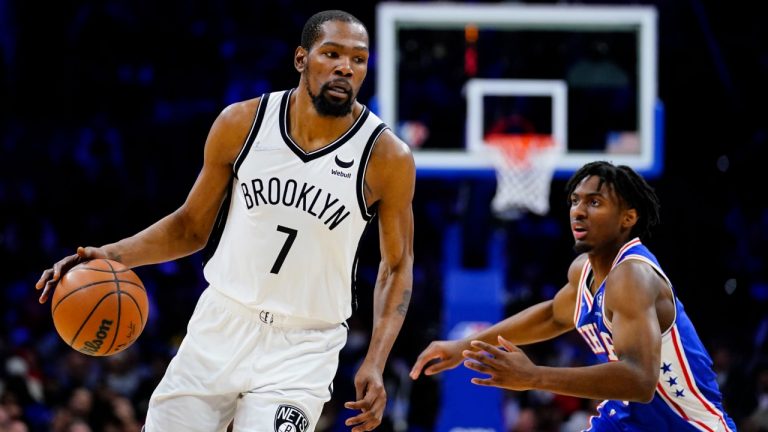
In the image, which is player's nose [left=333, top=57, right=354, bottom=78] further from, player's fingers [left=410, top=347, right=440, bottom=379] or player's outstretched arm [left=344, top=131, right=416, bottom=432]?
player's fingers [left=410, top=347, right=440, bottom=379]

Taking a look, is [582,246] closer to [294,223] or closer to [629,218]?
[629,218]

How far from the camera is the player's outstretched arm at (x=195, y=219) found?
4051 mm

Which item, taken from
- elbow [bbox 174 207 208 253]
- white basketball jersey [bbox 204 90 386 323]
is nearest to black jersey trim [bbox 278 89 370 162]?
white basketball jersey [bbox 204 90 386 323]

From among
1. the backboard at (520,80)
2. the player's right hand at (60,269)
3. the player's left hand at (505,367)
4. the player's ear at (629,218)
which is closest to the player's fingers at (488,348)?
the player's left hand at (505,367)

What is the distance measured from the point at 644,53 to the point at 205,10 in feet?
22.9

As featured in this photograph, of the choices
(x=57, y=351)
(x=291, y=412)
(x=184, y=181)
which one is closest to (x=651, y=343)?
(x=291, y=412)

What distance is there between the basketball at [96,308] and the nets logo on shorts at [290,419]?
0.69 m

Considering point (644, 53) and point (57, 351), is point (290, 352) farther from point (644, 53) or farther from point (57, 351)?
point (57, 351)

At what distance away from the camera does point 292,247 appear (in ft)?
13.0

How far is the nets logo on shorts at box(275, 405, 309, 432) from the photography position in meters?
3.74

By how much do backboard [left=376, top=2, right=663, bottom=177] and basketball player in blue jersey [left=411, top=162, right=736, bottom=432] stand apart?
4337mm

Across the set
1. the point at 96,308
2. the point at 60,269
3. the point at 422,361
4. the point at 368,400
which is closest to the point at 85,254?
A: the point at 60,269

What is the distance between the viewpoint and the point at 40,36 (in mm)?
13500

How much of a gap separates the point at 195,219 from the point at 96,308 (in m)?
0.55
